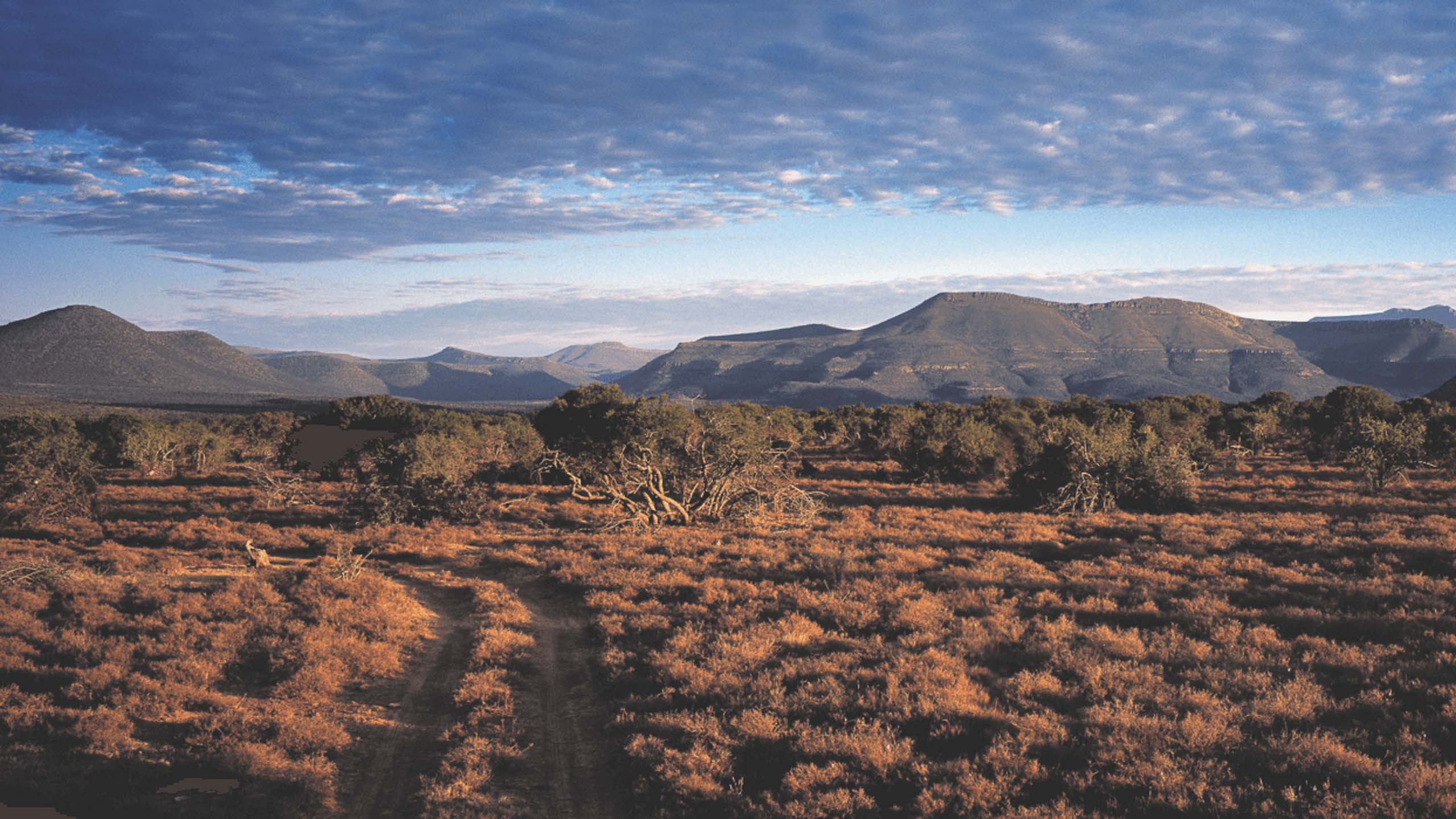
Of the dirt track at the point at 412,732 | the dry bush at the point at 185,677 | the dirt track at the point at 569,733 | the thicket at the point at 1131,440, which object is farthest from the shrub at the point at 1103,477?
the dry bush at the point at 185,677

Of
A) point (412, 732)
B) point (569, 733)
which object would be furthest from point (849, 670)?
point (412, 732)

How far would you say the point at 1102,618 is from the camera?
49.7 ft

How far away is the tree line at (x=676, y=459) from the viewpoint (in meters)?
28.9

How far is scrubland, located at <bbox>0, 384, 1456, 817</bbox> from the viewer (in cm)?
862

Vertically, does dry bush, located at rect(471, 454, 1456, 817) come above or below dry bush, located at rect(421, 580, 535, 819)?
above

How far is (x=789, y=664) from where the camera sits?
12414mm

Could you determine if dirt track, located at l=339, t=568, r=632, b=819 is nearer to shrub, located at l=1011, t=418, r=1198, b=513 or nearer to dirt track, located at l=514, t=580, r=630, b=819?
dirt track, located at l=514, t=580, r=630, b=819

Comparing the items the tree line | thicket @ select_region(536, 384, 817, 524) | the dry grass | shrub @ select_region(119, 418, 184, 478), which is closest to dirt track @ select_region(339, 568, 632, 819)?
the dry grass

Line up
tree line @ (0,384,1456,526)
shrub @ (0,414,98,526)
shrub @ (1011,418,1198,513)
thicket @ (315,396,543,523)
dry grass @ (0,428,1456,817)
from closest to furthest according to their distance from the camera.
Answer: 1. dry grass @ (0,428,1456,817)
2. tree line @ (0,384,1456,526)
3. shrub @ (0,414,98,526)
4. thicket @ (315,396,543,523)
5. shrub @ (1011,418,1198,513)

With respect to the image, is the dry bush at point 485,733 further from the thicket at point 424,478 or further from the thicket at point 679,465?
the thicket at point 424,478

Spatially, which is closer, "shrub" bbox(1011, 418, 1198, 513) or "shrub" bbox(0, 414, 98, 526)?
"shrub" bbox(0, 414, 98, 526)

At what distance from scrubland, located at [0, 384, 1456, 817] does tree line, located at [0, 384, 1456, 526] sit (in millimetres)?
1869

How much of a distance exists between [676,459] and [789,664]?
1685 cm

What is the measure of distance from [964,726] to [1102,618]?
22.7 ft
